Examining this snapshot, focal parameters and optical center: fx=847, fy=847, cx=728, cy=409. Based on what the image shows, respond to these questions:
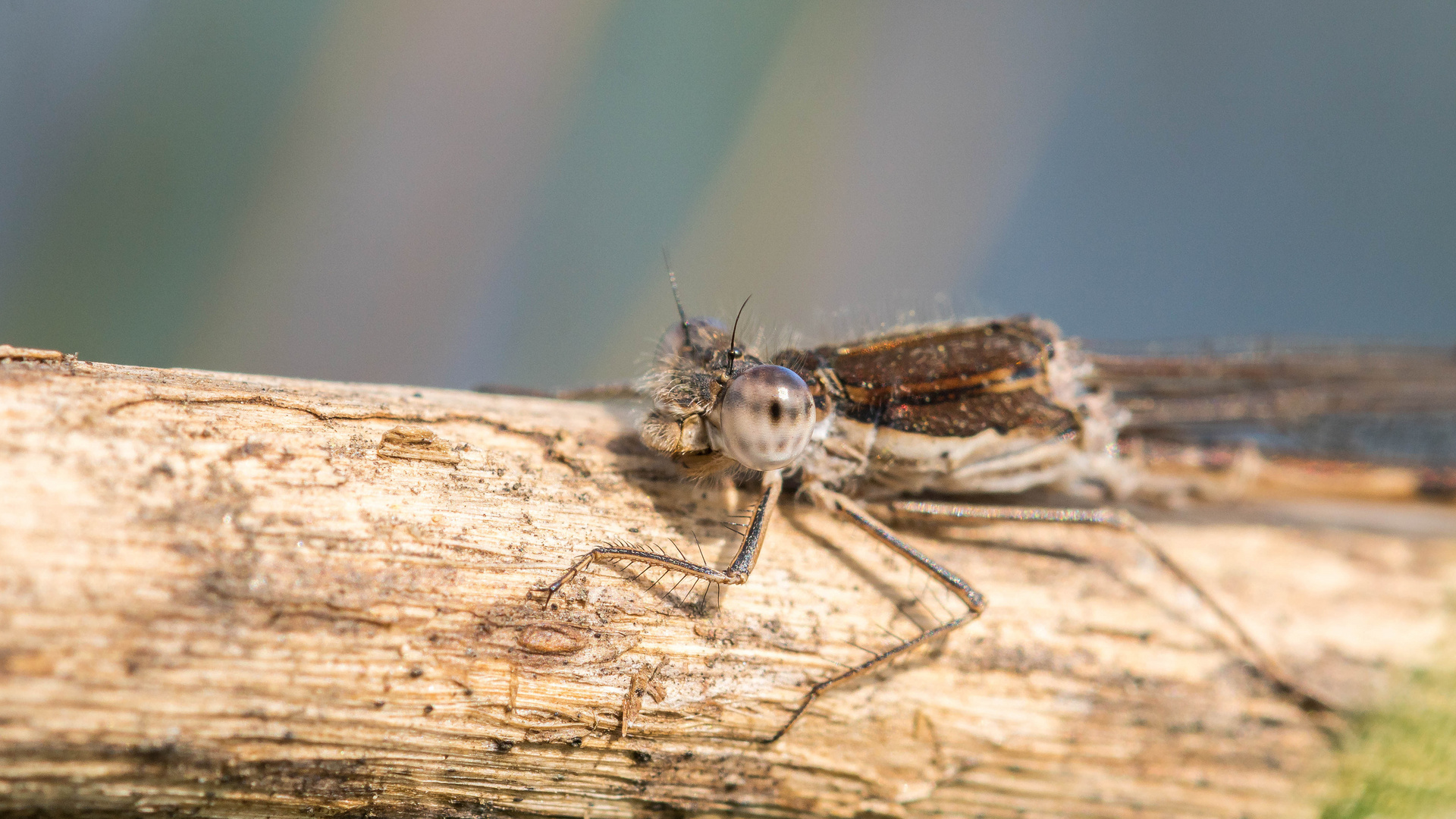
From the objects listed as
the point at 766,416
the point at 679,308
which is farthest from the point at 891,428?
the point at 679,308

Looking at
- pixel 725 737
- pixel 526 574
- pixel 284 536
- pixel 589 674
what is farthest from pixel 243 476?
pixel 725 737

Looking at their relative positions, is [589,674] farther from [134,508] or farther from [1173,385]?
[1173,385]

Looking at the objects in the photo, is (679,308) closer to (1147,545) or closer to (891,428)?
(891,428)

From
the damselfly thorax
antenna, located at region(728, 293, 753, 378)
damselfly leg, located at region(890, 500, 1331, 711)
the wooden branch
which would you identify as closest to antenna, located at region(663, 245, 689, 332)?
the damselfly thorax

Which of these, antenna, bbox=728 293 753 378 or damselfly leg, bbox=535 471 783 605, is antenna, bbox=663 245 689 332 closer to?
antenna, bbox=728 293 753 378

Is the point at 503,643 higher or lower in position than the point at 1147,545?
lower
